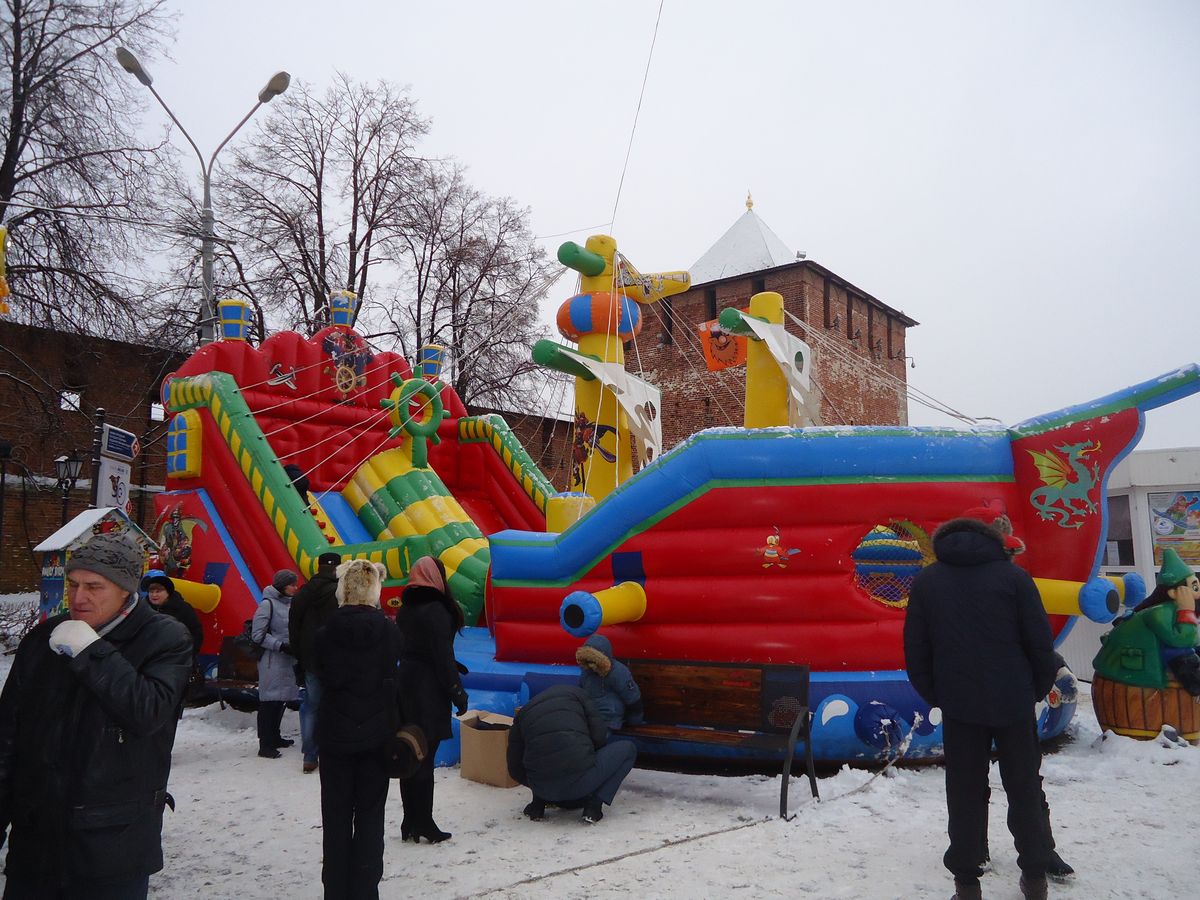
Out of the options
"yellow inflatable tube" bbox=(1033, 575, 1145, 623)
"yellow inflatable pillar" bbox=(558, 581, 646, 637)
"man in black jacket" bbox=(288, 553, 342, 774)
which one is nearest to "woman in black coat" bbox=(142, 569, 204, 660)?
"man in black jacket" bbox=(288, 553, 342, 774)

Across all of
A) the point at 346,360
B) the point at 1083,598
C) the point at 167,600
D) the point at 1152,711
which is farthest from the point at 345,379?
the point at 1152,711

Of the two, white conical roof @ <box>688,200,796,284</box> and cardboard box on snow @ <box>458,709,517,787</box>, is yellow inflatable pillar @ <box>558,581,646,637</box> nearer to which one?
cardboard box on snow @ <box>458,709,517,787</box>

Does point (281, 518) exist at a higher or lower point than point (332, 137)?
lower

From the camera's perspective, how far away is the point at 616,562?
6129mm

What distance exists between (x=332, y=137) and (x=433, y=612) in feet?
59.2

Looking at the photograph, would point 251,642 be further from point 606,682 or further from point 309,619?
point 606,682

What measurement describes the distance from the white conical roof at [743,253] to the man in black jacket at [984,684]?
2508cm

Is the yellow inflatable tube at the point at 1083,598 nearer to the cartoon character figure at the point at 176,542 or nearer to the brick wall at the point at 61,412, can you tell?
the cartoon character figure at the point at 176,542

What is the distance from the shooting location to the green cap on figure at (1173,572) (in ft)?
18.8

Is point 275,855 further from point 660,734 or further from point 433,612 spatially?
point 660,734

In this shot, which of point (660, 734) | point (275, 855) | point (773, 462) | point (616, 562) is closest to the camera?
point (275, 855)

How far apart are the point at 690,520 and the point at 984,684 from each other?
2714 mm

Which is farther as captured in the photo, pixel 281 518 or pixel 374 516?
pixel 374 516

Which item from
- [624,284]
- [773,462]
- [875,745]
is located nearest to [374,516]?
[624,284]
